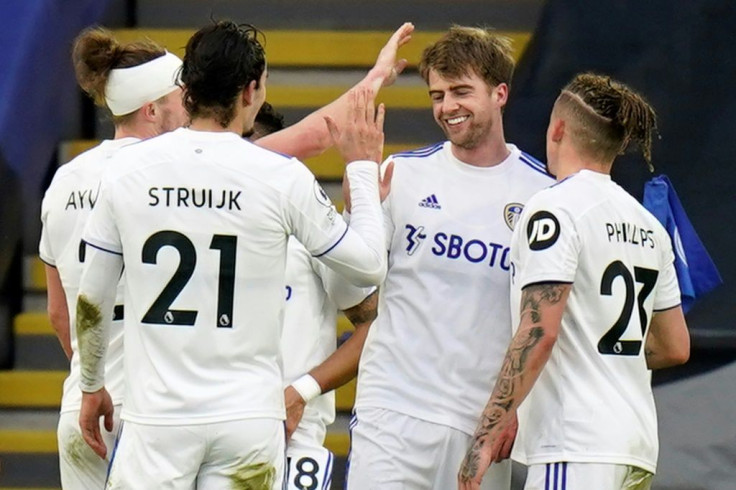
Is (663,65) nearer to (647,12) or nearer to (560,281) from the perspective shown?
(647,12)

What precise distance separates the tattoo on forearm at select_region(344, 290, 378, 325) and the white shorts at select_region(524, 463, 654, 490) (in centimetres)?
78

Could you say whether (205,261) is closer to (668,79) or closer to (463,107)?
(463,107)

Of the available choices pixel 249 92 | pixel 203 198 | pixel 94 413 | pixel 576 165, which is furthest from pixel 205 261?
pixel 576 165

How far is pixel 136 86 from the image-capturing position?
480cm

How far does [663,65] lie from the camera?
22.6ft

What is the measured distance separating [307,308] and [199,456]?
948 millimetres

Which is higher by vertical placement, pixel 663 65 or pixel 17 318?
pixel 663 65

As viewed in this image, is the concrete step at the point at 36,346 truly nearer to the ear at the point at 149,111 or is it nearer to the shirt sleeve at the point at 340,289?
the ear at the point at 149,111

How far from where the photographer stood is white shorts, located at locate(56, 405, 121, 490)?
4.70 meters

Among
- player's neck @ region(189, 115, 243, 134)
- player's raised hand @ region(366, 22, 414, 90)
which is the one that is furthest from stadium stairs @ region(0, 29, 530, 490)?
player's neck @ region(189, 115, 243, 134)

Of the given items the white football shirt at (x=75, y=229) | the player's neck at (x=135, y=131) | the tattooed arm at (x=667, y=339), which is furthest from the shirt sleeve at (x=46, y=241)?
the tattooed arm at (x=667, y=339)

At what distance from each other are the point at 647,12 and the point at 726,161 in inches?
31.1

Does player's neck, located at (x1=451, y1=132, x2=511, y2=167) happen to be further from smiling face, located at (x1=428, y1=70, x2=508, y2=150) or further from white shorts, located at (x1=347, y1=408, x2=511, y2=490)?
white shorts, located at (x1=347, y1=408, x2=511, y2=490)

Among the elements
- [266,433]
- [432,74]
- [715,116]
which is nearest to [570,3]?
[715,116]
